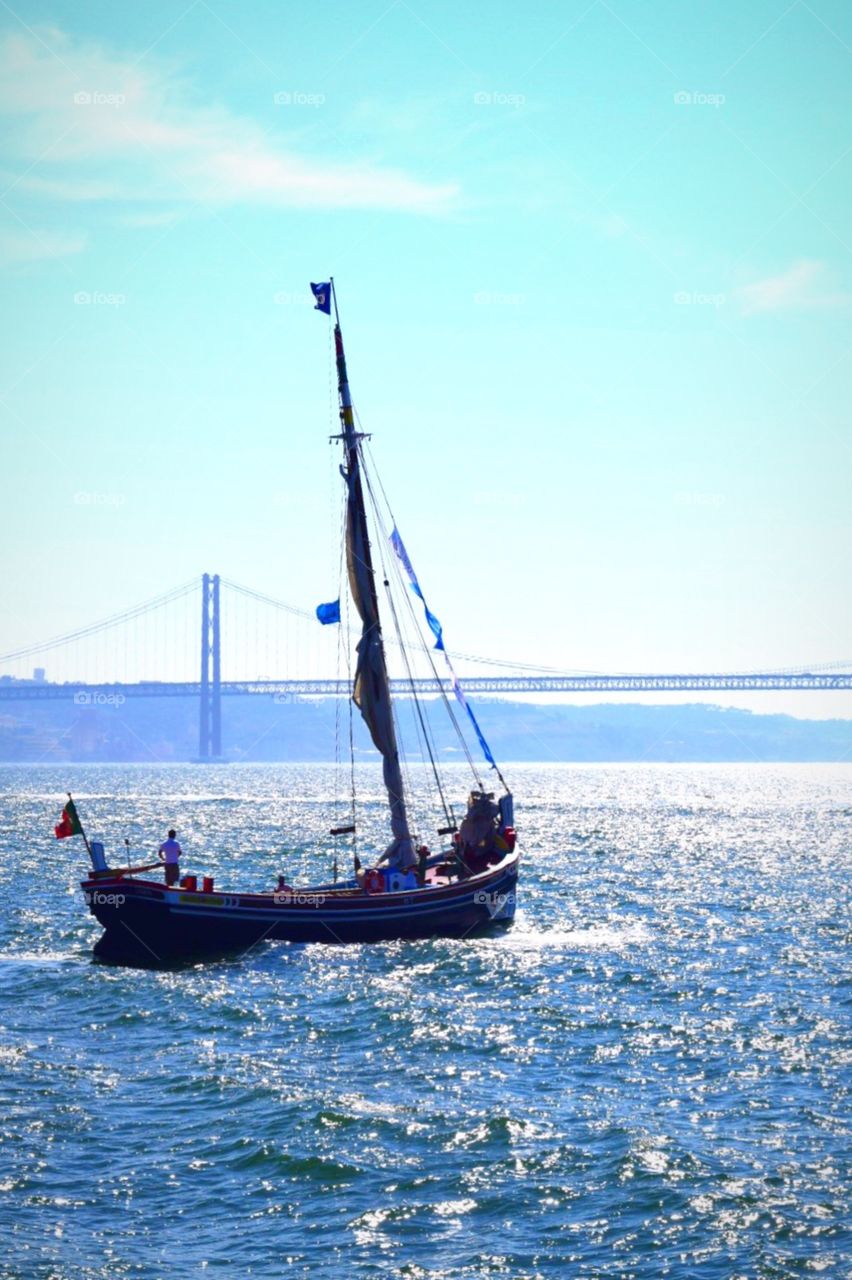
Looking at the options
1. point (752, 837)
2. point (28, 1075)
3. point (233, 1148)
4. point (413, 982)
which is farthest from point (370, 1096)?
point (752, 837)

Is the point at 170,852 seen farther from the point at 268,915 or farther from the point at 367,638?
the point at 367,638

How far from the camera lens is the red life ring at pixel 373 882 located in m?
34.1

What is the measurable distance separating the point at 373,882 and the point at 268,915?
318 cm

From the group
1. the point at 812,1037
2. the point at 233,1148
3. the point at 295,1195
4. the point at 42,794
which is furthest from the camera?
the point at 42,794

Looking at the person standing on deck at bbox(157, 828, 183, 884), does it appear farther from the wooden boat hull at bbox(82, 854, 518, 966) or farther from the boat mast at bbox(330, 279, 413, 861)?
the boat mast at bbox(330, 279, 413, 861)

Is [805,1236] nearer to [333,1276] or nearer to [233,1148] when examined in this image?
[333,1276]

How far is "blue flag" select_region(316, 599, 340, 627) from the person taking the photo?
3594 cm

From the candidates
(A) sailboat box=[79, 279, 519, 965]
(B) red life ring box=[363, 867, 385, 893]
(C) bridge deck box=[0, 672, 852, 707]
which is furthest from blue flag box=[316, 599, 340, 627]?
(C) bridge deck box=[0, 672, 852, 707]

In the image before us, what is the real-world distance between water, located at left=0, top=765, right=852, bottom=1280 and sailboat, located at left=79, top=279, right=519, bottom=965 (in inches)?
30.8

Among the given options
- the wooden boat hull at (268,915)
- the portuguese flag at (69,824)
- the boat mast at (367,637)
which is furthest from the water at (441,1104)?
the boat mast at (367,637)

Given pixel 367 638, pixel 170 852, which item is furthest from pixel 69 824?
pixel 367 638

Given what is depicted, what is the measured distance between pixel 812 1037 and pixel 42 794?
339 feet

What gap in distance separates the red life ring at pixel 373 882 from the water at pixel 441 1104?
5.00 ft

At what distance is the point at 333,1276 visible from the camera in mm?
14242
